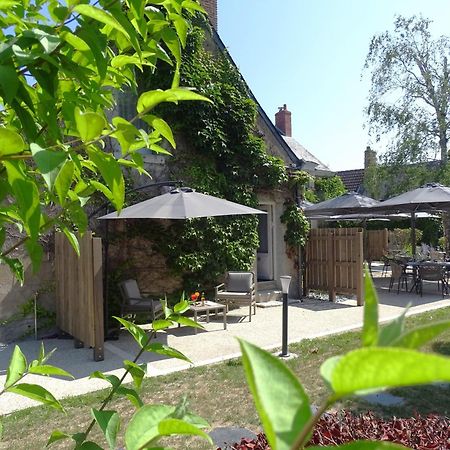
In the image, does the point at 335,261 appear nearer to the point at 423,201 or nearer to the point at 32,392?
the point at 423,201

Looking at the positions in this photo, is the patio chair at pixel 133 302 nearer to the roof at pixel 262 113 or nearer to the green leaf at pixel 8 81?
the roof at pixel 262 113

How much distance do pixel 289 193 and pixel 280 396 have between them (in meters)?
12.0

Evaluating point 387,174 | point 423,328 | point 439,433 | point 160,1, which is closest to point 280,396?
point 423,328

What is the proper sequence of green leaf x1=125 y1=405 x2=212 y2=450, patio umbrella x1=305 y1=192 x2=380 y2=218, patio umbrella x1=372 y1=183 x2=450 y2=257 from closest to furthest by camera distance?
green leaf x1=125 y1=405 x2=212 y2=450, patio umbrella x1=372 y1=183 x2=450 y2=257, patio umbrella x1=305 y1=192 x2=380 y2=218

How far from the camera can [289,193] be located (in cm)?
1230

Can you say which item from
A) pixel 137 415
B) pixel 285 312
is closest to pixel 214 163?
pixel 285 312

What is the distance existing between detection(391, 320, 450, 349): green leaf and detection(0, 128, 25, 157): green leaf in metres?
0.69

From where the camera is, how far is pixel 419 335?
15.8 inches

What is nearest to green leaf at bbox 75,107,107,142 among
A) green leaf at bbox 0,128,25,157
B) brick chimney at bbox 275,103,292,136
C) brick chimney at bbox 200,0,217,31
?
green leaf at bbox 0,128,25,157

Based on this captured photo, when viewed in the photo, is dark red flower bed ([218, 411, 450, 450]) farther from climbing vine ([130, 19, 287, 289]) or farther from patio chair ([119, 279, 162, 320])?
climbing vine ([130, 19, 287, 289])

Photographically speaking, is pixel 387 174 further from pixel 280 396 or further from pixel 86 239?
pixel 280 396

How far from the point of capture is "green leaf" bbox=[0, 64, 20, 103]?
77 cm

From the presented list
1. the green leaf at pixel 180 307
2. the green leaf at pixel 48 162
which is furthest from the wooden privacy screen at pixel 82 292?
the green leaf at pixel 48 162

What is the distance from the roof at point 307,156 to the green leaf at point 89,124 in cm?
1396
